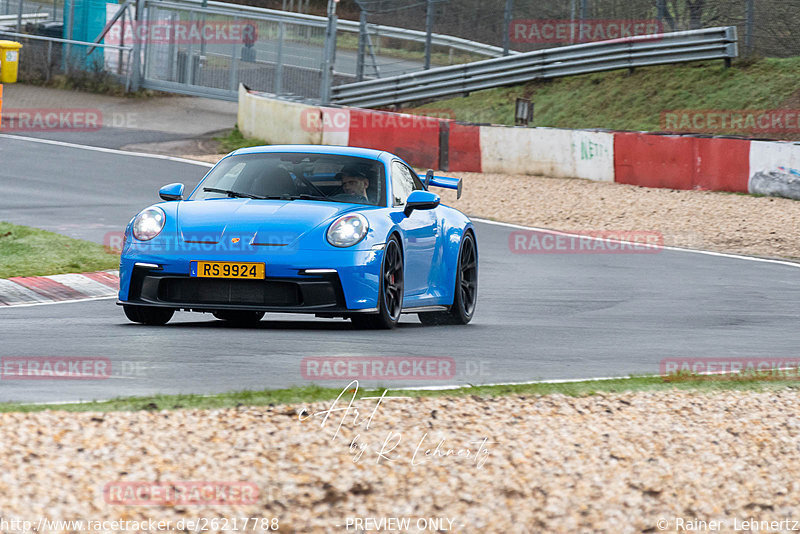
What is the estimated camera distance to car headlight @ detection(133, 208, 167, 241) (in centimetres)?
888

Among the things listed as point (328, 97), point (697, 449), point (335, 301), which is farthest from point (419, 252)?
point (328, 97)

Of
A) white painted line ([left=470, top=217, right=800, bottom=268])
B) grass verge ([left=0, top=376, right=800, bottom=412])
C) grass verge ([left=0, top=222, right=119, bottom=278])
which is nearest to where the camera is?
grass verge ([left=0, top=376, right=800, bottom=412])

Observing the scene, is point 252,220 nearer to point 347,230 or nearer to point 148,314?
point 347,230

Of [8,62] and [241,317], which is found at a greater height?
[8,62]

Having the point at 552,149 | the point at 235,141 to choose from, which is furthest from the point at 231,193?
the point at 235,141

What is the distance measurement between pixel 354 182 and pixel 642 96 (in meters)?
18.5

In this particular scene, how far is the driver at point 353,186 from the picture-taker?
9.58 m

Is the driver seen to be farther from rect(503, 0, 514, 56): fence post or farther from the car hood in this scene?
rect(503, 0, 514, 56): fence post

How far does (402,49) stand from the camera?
29.9 meters

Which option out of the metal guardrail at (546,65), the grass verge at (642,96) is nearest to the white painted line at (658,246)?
the grass verge at (642,96)

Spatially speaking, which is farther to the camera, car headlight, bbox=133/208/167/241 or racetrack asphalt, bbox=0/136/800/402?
car headlight, bbox=133/208/167/241

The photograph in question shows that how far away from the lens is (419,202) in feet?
31.3

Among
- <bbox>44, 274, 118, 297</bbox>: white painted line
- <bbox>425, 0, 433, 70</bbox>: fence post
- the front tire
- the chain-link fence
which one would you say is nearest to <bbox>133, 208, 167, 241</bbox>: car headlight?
the front tire

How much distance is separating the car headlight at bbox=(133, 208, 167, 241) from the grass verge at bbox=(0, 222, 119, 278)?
3.13 m
